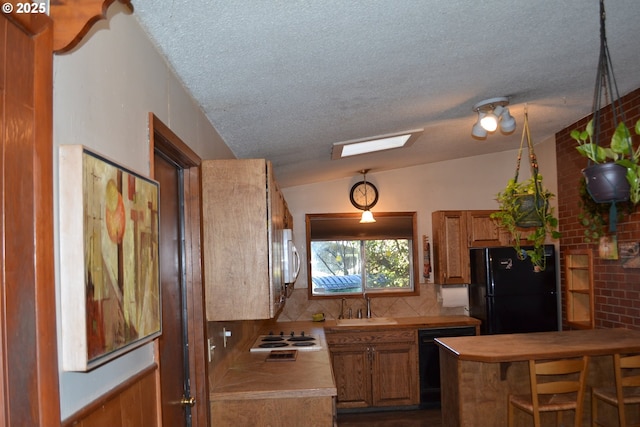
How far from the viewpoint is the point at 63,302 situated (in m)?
1.18

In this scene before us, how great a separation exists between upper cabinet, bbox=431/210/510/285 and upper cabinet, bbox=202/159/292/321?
12.0ft

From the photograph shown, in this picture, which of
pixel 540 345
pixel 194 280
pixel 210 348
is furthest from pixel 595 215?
pixel 194 280

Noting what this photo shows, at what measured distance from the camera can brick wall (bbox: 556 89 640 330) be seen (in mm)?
4574

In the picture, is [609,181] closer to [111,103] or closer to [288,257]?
[111,103]

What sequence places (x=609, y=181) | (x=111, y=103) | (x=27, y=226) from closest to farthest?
(x=27, y=226) → (x=111, y=103) → (x=609, y=181)

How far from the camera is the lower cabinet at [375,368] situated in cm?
580

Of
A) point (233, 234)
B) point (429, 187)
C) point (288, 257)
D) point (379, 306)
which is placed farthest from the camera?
point (429, 187)

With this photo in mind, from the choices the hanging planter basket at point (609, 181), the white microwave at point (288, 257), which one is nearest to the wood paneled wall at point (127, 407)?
the hanging planter basket at point (609, 181)

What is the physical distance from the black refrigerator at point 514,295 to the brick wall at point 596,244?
0.19 metres

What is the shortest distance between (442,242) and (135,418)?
16.1ft

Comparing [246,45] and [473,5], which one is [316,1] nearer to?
[246,45]

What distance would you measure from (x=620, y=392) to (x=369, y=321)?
2752mm

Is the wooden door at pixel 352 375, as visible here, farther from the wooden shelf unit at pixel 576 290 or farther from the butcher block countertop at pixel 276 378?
the wooden shelf unit at pixel 576 290

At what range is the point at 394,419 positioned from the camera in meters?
5.59
